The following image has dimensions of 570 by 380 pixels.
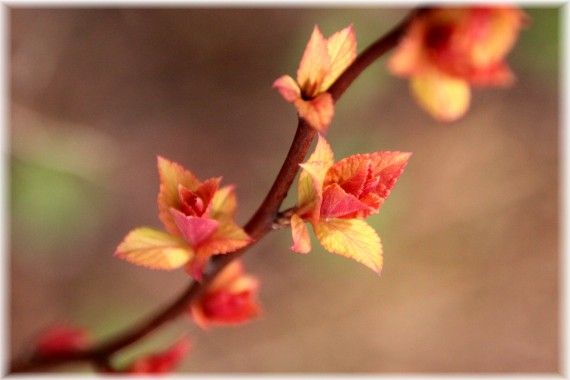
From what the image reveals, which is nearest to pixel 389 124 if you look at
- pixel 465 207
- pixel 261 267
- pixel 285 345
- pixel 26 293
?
pixel 465 207

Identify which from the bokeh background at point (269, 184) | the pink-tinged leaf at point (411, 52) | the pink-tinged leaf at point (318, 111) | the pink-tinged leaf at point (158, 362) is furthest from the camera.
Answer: the bokeh background at point (269, 184)

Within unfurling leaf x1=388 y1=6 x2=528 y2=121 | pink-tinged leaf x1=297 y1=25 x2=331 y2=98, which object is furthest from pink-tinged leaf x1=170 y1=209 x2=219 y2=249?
unfurling leaf x1=388 y1=6 x2=528 y2=121

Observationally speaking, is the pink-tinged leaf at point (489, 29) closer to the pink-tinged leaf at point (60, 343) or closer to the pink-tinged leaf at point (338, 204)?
the pink-tinged leaf at point (338, 204)

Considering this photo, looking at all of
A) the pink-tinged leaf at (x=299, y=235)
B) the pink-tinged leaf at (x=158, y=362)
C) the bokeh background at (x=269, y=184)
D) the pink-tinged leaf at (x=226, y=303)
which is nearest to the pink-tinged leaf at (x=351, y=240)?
the pink-tinged leaf at (x=299, y=235)

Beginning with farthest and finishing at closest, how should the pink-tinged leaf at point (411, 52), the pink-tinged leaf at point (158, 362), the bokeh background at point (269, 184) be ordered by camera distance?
the bokeh background at point (269, 184), the pink-tinged leaf at point (158, 362), the pink-tinged leaf at point (411, 52)

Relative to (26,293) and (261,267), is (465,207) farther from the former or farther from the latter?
(26,293)

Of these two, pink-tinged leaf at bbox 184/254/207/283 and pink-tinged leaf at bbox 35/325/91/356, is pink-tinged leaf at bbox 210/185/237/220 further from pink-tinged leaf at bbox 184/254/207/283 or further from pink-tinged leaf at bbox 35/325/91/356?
pink-tinged leaf at bbox 35/325/91/356
